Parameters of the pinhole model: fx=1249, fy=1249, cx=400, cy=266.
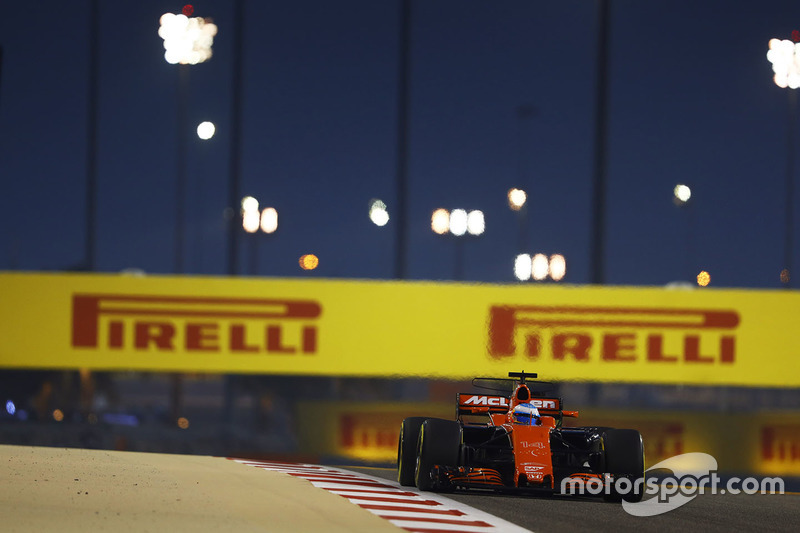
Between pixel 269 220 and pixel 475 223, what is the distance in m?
8.19

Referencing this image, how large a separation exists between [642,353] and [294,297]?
6367 millimetres

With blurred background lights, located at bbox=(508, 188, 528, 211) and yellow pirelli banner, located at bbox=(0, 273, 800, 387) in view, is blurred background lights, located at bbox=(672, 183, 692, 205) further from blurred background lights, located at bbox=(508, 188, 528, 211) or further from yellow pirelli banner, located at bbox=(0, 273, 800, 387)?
Answer: yellow pirelli banner, located at bbox=(0, 273, 800, 387)

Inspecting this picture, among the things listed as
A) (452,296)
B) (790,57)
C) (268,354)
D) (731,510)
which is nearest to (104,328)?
(268,354)

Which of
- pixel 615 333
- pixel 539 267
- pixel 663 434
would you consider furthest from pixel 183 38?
pixel 539 267

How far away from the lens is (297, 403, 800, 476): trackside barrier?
75.3ft

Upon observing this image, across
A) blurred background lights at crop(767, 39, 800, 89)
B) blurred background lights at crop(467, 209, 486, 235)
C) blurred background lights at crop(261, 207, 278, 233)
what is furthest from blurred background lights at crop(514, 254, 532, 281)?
blurred background lights at crop(767, 39, 800, 89)

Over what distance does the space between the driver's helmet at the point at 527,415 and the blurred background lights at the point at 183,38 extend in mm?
24421

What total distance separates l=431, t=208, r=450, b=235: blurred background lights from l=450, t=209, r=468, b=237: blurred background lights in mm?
302

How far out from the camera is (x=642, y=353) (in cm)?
2250

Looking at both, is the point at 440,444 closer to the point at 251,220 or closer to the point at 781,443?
the point at 781,443

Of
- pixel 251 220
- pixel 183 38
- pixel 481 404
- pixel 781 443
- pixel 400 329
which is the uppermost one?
pixel 183 38

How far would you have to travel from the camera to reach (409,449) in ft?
43.3

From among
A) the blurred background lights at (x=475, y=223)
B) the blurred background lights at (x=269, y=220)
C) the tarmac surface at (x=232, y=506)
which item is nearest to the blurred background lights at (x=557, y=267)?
the blurred background lights at (x=475, y=223)

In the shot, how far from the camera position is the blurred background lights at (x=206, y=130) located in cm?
3588
